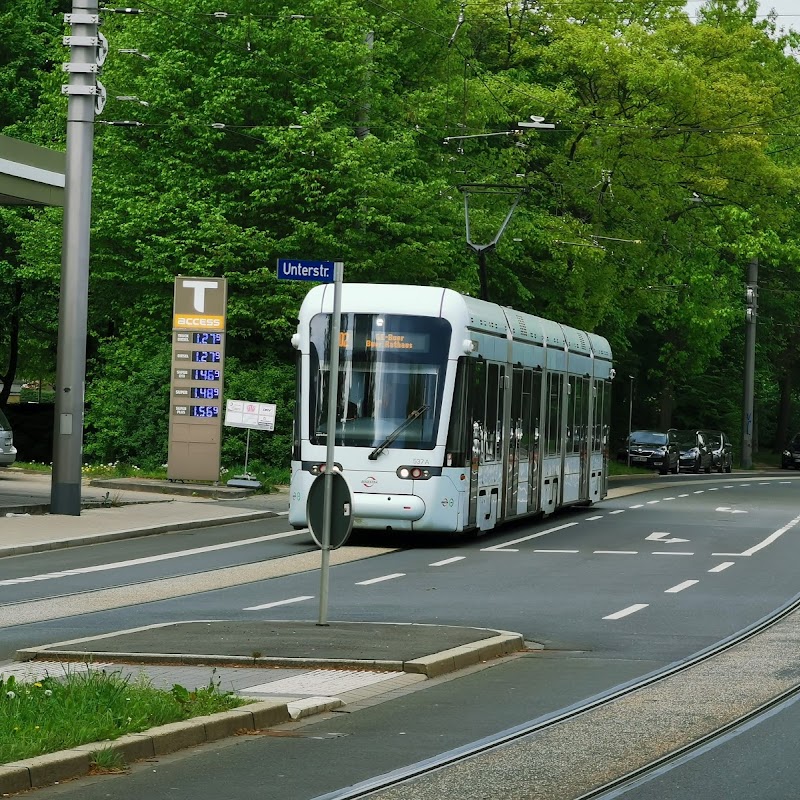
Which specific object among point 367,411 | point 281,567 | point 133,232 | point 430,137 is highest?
point 430,137

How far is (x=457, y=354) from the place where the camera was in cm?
2264

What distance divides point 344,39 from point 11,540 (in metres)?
22.7

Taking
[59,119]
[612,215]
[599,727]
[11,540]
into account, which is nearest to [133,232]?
[59,119]

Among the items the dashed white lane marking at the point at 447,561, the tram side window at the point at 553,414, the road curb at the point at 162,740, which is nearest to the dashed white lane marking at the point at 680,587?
the dashed white lane marking at the point at 447,561

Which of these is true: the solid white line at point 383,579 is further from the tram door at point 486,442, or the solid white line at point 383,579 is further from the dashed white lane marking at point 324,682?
the dashed white lane marking at point 324,682

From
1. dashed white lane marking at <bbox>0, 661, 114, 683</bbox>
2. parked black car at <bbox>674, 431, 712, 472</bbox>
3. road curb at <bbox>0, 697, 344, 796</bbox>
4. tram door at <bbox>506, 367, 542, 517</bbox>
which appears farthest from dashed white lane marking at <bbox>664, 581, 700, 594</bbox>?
parked black car at <bbox>674, 431, 712, 472</bbox>

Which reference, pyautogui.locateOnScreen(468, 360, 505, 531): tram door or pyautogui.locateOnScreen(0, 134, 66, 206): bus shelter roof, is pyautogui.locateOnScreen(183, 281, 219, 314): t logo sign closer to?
pyautogui.locateOnScreen(0, 134, 66, 206): bus shelter roof

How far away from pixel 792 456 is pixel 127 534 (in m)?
51.3

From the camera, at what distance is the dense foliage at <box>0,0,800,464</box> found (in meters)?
40.3

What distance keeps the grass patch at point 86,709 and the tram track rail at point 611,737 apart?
1.37 m

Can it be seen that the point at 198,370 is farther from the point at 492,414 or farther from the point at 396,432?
the point at 396,432

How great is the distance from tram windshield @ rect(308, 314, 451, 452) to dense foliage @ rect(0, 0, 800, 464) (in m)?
16.1

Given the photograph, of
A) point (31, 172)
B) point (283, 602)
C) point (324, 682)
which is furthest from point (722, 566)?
point (31, 172)

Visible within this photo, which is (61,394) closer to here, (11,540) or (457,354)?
(11,540)
